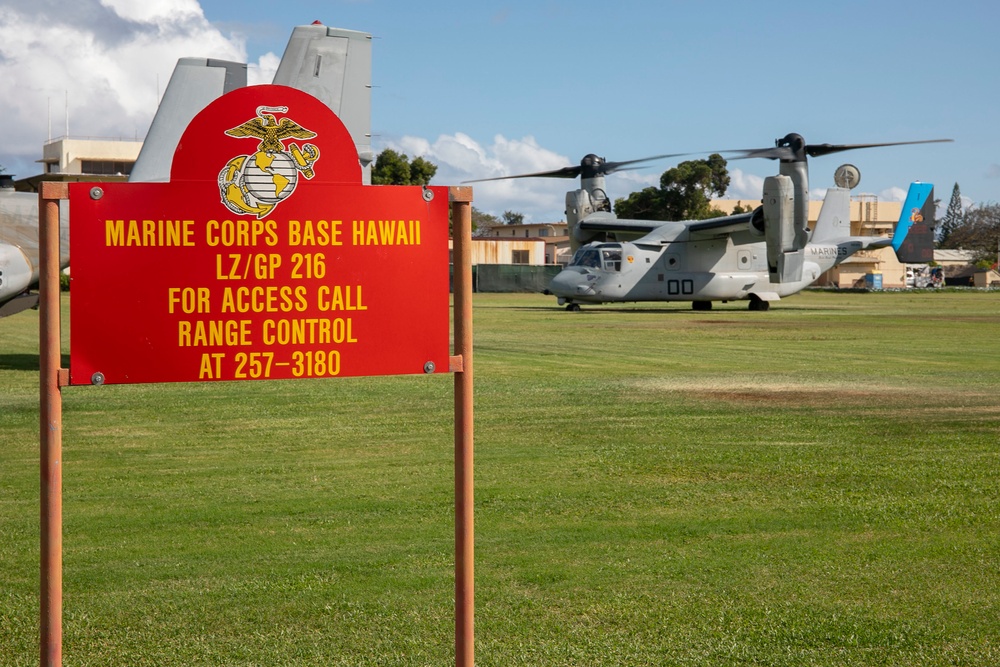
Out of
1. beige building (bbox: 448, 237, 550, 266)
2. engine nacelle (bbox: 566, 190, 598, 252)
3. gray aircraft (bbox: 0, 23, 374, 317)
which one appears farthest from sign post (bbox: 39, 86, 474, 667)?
beige building (bbox: 448, 237, 550, 266)

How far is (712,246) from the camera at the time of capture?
135 feet

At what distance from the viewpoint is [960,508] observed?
304 inches

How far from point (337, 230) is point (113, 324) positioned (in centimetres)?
89

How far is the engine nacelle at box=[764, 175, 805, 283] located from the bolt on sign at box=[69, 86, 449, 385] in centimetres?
3345

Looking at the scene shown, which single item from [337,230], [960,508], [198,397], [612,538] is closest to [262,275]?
[337,230]

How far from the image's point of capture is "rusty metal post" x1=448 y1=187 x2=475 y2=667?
4336 millimetres

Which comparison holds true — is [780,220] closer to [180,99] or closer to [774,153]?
[774,153]

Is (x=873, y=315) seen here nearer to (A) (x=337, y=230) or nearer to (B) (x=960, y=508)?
(B) (x=960, y=508)

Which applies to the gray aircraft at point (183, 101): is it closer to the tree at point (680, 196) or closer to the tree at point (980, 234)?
the tree at point (680, 196)

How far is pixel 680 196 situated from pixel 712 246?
51987 mm

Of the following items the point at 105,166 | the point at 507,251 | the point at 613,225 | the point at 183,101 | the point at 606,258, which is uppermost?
the point at 105,166

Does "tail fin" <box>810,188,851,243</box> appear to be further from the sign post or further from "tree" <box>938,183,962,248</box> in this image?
"tree" <box>938,183,962,248</box>

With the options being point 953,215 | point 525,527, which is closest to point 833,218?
point 525,527

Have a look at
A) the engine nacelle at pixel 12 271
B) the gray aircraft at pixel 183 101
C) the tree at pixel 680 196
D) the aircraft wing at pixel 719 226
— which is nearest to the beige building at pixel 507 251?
the tree at pixel 680 196
